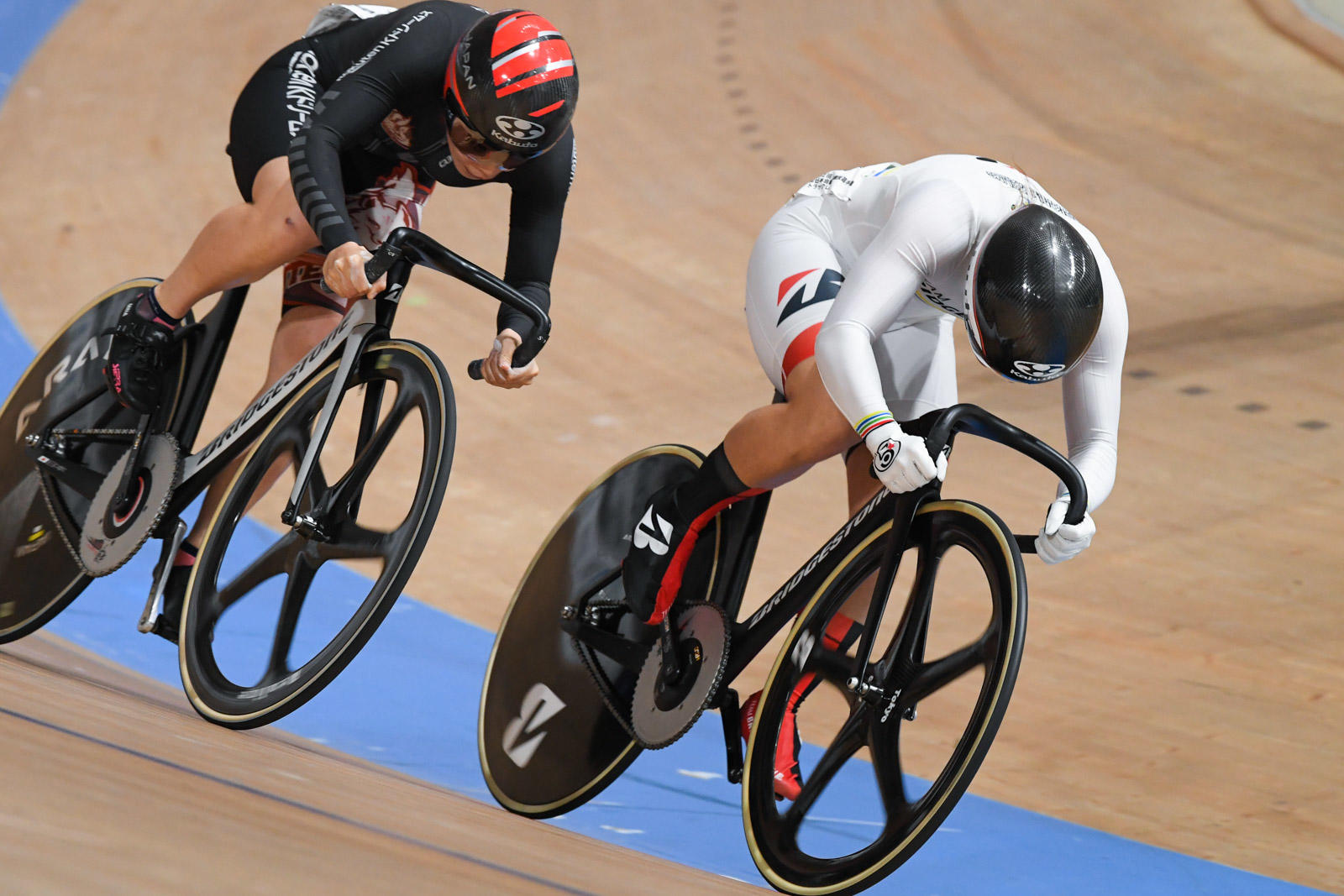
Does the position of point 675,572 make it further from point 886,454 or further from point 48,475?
point 48,475

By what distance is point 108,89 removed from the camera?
6441 millimetres

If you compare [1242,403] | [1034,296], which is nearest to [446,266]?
[1034,296]

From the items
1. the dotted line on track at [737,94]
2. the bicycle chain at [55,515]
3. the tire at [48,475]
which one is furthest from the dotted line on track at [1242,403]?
the bicycle chain at [55,515]

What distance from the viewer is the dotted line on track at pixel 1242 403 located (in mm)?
4070

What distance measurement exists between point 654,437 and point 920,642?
2262 mm

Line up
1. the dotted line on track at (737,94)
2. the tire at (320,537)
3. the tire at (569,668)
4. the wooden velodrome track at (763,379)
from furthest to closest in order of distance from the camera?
1. the dotted line on track at (737,94)
2. the tire at (569,668)
3. the tire at (320,537)
4. the wooden velodrome track at (763,379)

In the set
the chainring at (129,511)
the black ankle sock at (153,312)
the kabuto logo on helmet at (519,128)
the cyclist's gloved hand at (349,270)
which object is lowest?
the chainring at (129,511)

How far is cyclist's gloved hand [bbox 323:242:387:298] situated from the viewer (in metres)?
2.18

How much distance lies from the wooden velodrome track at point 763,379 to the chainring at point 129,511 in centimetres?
22

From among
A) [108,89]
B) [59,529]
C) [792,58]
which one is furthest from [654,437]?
[108,89]

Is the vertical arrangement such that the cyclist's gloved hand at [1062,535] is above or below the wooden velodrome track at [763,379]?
above

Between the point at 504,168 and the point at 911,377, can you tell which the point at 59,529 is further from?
the point at 911,377

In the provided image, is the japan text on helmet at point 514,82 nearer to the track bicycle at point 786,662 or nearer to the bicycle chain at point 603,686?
the track bicycle at point 786,662

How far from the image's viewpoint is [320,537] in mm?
2279
